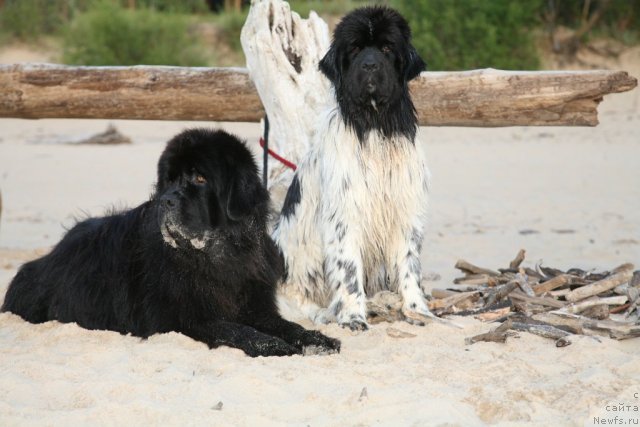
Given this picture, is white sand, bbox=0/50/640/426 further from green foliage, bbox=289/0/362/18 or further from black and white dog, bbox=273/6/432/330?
green foliage, bbox=289/0/362/18

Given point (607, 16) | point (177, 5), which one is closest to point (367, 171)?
point (607, 16)

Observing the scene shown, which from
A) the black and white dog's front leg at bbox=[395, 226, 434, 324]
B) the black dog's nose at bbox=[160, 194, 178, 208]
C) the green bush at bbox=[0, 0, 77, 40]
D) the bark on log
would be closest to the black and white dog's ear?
the black and white dog's front leg at bbox=[395, 226, 434, 324]

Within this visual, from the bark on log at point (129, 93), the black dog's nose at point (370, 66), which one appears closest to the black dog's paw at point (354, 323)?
the black dog's nose at point (370, 66)

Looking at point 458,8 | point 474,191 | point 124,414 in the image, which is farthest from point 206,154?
point 458,8

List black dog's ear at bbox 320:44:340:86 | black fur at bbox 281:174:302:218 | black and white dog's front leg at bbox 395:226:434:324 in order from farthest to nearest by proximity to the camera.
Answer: black fur at bbox 281:174:302:218 → black and white dog's front leg at bbox 395:226:434:324 → black dog's ear at bbox 320:44:340:86

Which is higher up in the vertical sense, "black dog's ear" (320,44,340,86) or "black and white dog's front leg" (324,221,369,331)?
"black dog's ear" (320,44,340,86)

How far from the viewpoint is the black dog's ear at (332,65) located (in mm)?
5883

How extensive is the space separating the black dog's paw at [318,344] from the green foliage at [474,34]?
559 inches

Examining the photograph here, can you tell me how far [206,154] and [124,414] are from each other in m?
1.61

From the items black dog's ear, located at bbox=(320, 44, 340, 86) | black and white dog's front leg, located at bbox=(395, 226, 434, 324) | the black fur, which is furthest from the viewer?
the black fur

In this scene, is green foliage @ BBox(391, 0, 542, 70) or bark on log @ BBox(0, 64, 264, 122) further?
green foliage @ BBox(391, 0, 542, 70)

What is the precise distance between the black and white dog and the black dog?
0.47 meters

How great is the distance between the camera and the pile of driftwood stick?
5559mm

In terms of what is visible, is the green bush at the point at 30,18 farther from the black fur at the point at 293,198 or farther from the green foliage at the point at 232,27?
the black fur at the point at 293,198
